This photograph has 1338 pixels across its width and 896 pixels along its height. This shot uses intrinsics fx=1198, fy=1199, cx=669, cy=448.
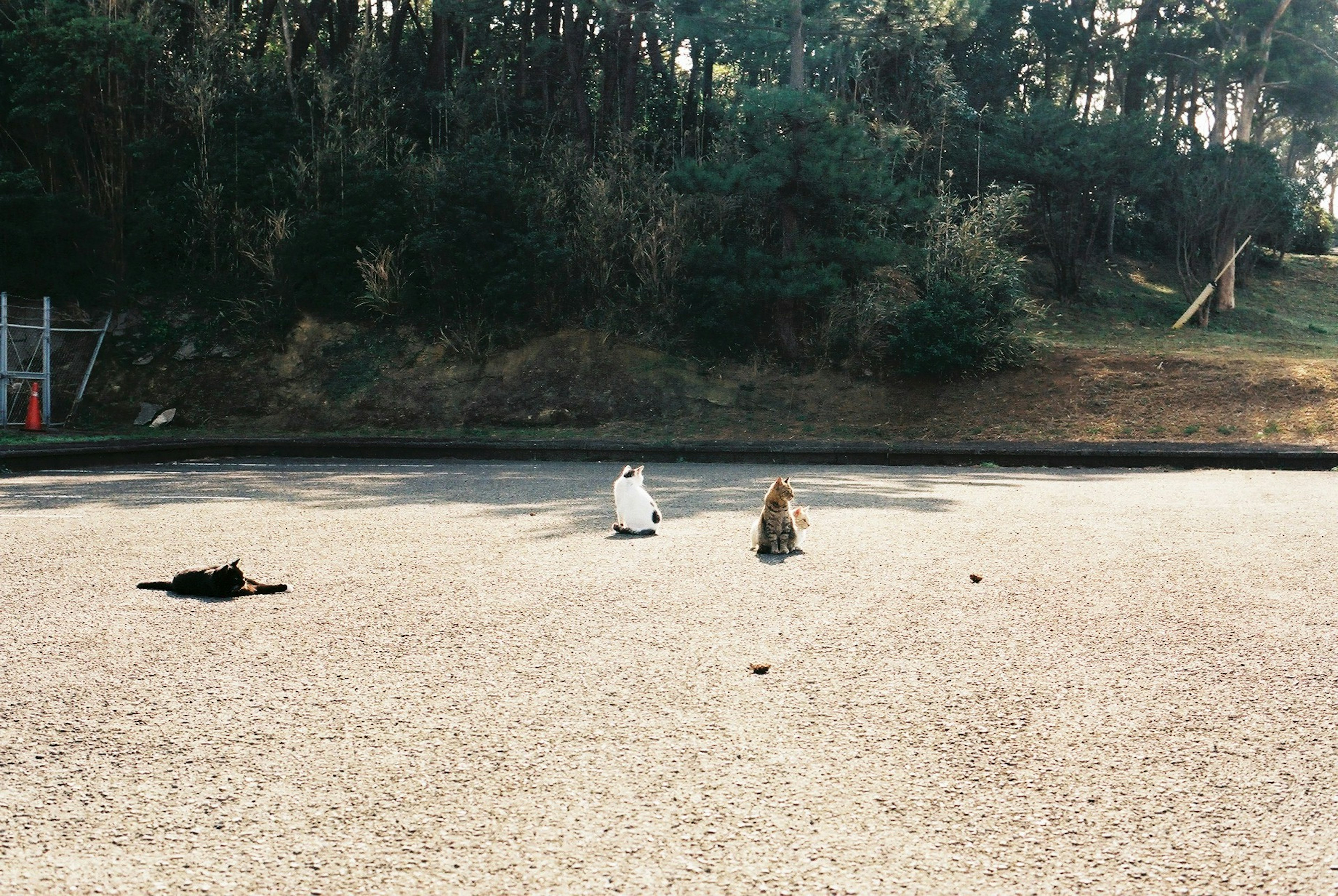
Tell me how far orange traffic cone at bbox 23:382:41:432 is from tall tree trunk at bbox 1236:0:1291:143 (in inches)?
1109

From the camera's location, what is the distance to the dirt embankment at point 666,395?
57.2 feet

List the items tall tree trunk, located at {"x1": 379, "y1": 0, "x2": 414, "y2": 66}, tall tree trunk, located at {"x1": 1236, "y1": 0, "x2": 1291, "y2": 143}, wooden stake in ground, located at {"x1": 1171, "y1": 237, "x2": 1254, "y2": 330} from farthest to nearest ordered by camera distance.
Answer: tall tree trunk, located at {"x1": 1236, "y1": 0, "x2": 1291, "y2": 143} < tall tree trunk, located at {"x1": 379, "y1": 0, "x2": 414, "y2": 66} < wooden stake in ground, located at {"x1": 1171, "y1": 237, "x2": 1254, "y2": 330}

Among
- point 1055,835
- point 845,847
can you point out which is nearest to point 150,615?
point 845,847

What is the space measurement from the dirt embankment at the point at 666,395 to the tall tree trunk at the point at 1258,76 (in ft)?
47.3

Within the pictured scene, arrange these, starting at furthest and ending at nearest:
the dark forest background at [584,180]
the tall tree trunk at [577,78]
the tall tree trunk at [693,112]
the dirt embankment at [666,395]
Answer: the tall tree trunk at [693,112], the tall tree trunk at [577,78], the dark forest background at [584,180], the dirt embankment at [666,395]

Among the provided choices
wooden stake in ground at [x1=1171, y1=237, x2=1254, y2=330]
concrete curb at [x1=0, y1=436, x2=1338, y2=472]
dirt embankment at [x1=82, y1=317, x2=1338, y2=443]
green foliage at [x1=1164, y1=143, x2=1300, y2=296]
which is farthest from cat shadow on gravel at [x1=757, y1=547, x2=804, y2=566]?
green foliage at [x1=1164, y1=143, x2=1300, y2=296]

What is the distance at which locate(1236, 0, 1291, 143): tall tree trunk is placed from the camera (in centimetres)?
3103

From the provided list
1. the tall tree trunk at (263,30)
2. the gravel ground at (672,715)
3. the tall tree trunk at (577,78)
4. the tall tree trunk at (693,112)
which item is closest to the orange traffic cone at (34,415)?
the gravel ground at (672,715)

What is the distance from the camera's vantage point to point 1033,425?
1733 cm

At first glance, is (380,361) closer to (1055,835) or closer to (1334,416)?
(1334,416)

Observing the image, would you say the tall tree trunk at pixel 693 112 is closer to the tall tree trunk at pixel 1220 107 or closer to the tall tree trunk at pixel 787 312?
the tall tree trunk at pixel 787 312

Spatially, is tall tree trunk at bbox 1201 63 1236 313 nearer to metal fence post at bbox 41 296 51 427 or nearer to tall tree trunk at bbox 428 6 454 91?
tall tree trunk at bbox 428 6 454 91

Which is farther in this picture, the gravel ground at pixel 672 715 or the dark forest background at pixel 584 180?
the dark forest background at pixel 584 180

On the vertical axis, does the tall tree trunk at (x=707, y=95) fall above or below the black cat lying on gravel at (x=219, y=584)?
above
